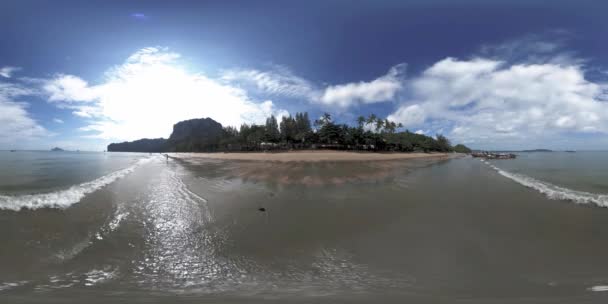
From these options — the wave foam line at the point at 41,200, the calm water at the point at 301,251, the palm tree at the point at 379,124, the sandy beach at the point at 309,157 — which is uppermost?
the palm tree at the point at 379,124

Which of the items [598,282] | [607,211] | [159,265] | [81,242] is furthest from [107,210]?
[607,211]

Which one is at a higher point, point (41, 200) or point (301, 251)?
point (41, 200)

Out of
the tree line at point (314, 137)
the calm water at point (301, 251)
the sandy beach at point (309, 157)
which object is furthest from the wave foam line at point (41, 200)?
the tree line at point (314, 137)

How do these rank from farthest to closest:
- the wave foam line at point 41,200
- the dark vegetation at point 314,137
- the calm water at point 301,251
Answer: the dark vegetation at point 314,137, the wave foam line at point 41,200, the calm water at point 301,251

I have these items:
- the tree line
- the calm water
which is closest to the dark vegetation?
the tree line

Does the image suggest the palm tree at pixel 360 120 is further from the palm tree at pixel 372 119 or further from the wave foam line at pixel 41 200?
the wave foam line at pixel 41 200

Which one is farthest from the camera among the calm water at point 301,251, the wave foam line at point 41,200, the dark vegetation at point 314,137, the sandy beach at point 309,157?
the dark vegetation at point 314,137

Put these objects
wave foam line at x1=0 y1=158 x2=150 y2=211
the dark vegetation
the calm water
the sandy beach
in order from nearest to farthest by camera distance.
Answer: the calm water, wave foam line at x1=0 y1=158 x2=150 y2=211, the sandy beach, the dark vegetation

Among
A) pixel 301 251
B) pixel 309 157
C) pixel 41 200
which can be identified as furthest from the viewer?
pixel 309 157

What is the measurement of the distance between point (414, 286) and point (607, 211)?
10735mm

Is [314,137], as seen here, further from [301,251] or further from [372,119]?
[301,251]

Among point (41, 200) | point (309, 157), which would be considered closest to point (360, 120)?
point (309, 157)

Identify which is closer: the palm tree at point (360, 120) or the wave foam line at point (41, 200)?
the wave foam line at point (41, 200)

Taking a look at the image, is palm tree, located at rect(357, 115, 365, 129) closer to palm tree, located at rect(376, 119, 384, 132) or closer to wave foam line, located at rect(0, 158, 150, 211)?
palm tree, located at rect(376, 119, 384, 132)
